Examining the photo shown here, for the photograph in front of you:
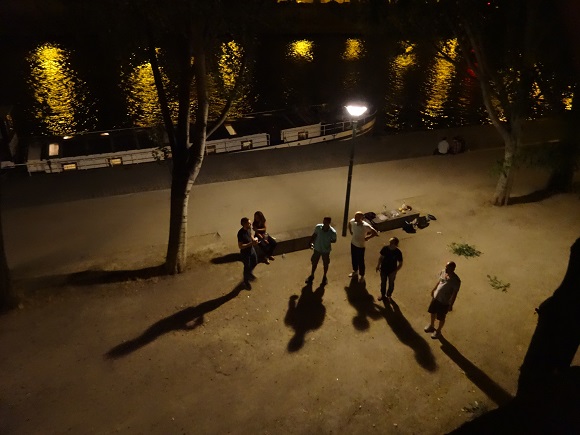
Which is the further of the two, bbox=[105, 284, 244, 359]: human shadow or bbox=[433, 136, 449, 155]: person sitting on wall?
bbox=[433, 136, 449, 155]: person sitting on wall

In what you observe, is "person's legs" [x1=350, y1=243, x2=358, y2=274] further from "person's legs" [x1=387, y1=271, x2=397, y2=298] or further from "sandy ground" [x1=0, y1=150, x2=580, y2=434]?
"person's legs" [x1=387, y1=271, x2=397, y2=298]

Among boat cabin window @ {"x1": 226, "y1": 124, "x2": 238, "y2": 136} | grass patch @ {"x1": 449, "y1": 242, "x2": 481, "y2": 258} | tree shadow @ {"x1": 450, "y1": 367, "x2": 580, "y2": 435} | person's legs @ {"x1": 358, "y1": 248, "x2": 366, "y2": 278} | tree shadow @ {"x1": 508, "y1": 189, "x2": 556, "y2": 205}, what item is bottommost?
grass patch @ {"x1": 449, "y1": 242, "x2": 481, "y2": 258}

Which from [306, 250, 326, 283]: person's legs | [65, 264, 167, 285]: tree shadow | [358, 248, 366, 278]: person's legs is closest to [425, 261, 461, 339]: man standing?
[358, 248, 366, 278]: person's legs

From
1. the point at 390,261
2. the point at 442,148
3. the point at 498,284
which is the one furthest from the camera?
the point at 442,148

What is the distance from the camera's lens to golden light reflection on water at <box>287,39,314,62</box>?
48.4 m

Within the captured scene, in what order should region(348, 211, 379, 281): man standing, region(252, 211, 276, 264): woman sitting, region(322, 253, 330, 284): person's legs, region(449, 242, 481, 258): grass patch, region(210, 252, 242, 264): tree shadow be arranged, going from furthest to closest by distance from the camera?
1. region(449, 242, 481, 258): grass patch
2. region(210, 252, 242, 264): tree shadow
3. region(252, 211, 276, 264): woman sitting
4. region(322, 253, 330, 284): person's legs
5. region(348, 211, 379, 281): man standing

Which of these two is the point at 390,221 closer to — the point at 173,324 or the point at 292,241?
the point at 292,241

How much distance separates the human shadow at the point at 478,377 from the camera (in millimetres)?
7176

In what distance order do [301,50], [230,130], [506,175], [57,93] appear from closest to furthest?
[506,175] → [230,130] → [57,93] → [301,50]

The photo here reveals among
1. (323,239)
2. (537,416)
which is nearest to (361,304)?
(323,239)

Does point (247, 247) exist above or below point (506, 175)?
below

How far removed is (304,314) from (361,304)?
125cm

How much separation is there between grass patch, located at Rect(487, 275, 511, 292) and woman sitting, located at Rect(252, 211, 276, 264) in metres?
5.00

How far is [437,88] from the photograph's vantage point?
1491 inches
